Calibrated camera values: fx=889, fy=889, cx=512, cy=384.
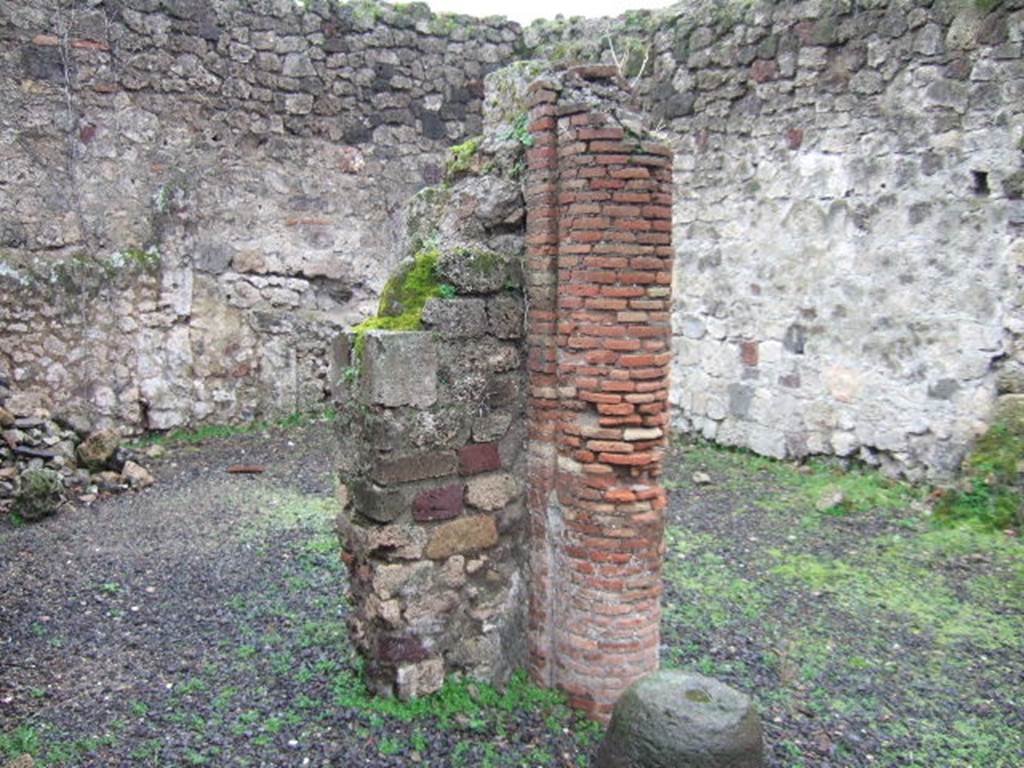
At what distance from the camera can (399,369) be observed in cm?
401

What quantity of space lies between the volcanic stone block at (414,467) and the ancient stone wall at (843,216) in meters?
3.12

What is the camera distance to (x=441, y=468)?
417 cm

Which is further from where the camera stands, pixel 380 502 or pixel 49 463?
pixel 49 463

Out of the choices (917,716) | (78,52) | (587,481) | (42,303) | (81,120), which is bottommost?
(917,716)

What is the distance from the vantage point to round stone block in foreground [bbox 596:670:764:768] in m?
3.24

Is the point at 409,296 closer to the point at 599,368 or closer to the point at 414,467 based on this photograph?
the point at 414,467

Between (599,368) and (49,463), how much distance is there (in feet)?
18.2

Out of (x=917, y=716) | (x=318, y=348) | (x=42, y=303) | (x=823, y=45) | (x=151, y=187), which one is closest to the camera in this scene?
(x=917, y=716)

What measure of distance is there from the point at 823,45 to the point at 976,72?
144 cm

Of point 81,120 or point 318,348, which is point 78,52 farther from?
point 318,348

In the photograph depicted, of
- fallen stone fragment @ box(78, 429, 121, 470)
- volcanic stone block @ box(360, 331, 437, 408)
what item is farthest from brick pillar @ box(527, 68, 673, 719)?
Result: fallen stone fragment @ box(78, 429, 121, 470)

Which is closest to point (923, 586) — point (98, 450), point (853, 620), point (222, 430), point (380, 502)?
point (853, 620)

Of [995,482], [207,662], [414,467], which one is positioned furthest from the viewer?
[995,482]

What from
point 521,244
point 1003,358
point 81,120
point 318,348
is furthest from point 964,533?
point 81,120
